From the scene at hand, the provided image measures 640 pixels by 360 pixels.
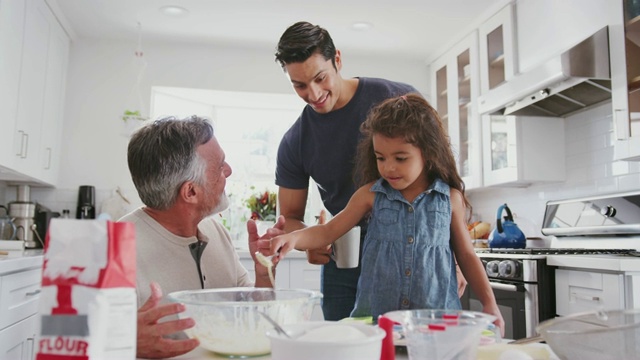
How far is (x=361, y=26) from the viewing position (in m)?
4.02

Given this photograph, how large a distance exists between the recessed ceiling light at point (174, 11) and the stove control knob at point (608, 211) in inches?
112

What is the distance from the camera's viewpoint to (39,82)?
3521 millimetres

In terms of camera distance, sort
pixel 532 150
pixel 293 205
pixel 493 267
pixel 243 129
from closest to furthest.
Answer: pixel 293 205, pixel 493 267, pixel 532 150, pixel 243 129

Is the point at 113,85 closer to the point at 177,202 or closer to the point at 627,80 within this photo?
the point at 177,202

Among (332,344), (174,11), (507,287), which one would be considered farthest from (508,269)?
(174,11)

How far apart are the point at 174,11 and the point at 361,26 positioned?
4.32 ft

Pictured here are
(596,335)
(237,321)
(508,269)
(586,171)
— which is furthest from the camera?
(586,171)

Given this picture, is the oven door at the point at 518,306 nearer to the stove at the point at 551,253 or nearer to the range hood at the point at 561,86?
the stove at the point at 551,253

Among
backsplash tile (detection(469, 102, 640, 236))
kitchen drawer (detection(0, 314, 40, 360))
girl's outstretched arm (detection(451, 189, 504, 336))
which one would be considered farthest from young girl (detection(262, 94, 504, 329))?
backsplash tile (detection(469, 102, 640, 236))

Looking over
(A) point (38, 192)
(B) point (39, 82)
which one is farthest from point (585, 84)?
(A) point (38, 192)

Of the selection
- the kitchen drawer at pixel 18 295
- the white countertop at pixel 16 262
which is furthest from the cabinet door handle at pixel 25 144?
the kitchen drawer at pixel 18 295

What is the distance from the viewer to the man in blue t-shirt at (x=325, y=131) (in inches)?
67.9

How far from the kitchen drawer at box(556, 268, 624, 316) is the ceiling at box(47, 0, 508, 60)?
191 cm

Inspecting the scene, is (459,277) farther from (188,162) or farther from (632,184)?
(632,184)
